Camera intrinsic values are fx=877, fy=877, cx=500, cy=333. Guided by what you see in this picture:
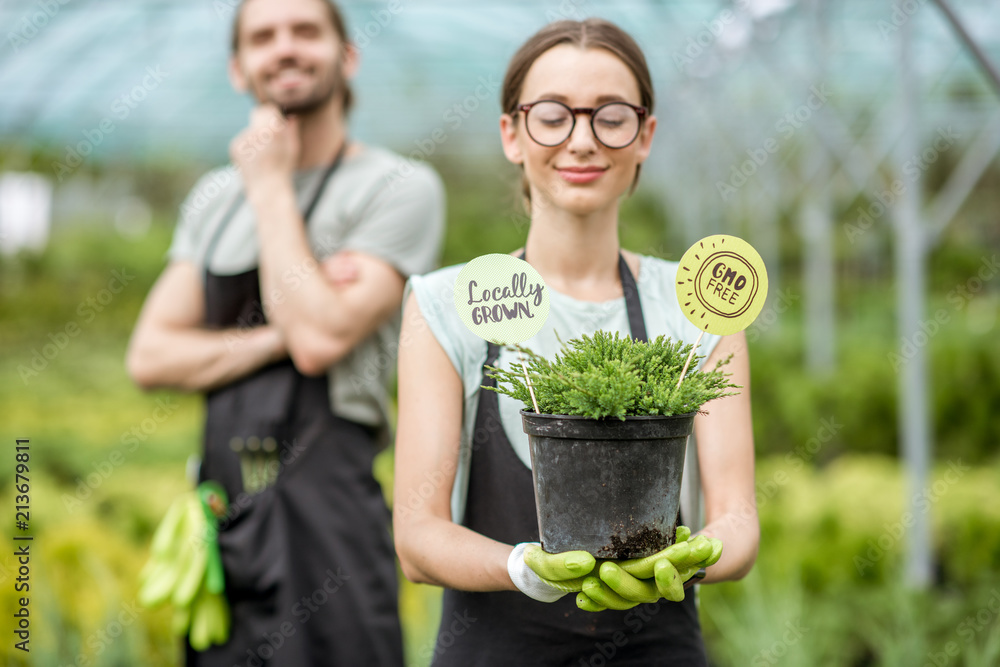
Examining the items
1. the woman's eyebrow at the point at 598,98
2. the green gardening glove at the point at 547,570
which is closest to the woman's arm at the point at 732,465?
the green gardening glove at the point at 547,570

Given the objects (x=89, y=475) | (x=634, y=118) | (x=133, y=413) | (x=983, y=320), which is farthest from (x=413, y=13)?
(x=634, y=118)

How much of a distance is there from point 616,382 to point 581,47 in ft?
1.70

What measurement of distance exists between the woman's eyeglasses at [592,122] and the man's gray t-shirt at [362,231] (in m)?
0.67

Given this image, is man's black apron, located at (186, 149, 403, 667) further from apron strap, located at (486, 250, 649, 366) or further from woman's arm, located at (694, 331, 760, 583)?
woman's arm, located at (694, 331, 760, 583)

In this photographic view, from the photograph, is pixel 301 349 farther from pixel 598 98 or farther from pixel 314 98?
pixel 598 98

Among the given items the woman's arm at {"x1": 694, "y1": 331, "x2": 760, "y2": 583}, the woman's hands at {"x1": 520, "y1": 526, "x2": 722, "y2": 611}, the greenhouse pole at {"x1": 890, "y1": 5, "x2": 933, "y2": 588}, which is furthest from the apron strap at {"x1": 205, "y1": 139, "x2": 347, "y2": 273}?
the greenhouse pole at {"x1": 890, "y1": 5, "x2": 933, "y2": 588}

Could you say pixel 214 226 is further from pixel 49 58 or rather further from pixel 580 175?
pixel 49 58

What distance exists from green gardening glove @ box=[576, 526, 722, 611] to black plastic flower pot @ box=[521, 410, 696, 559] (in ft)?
0.07

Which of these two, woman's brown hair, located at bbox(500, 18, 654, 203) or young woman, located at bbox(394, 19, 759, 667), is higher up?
woman's brown hair, located at bbox(500, 18, 654, 203)

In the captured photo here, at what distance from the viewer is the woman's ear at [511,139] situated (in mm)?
1324

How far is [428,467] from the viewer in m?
1.22

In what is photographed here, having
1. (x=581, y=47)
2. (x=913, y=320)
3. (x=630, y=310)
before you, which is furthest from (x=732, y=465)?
(x=913, y=320)

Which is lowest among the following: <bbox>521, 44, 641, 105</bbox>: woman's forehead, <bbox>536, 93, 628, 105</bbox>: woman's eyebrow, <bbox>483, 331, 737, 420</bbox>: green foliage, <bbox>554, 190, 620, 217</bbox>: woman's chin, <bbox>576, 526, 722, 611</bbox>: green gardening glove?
<bbox>576, 526, 722, 611</bbox>: green gardening glove

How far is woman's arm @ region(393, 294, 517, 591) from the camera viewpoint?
1162 mm
